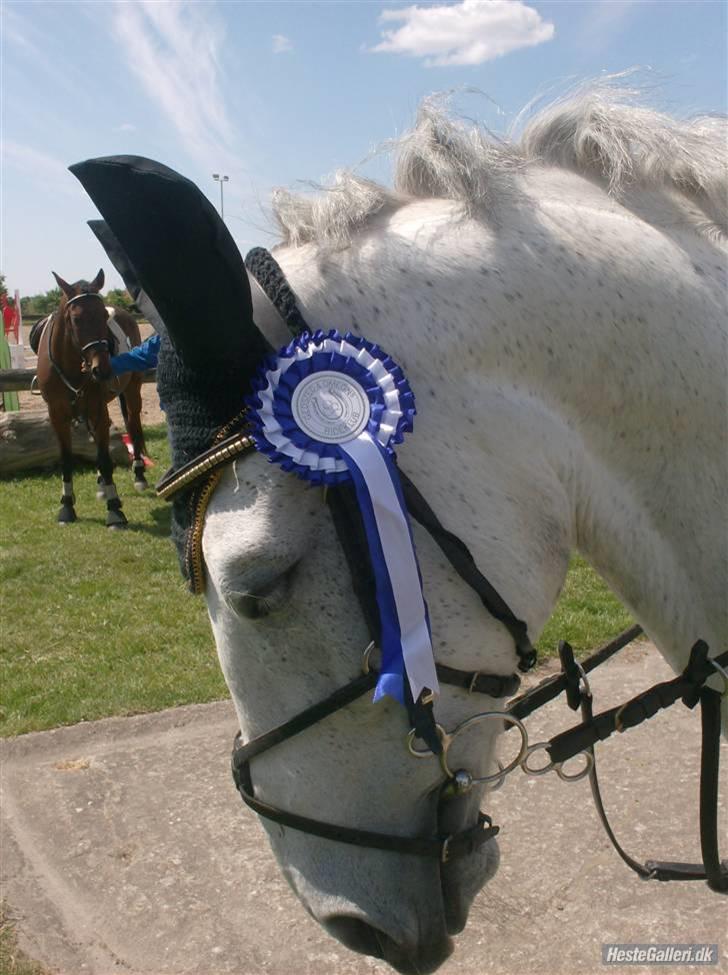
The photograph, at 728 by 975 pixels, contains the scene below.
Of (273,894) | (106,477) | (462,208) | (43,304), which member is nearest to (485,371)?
(462,208)

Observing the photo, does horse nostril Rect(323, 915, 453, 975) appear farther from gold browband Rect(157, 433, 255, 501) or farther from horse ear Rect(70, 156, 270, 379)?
horse ear Rect(70, 156, 270, 379)

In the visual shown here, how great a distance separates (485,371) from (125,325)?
9.68m

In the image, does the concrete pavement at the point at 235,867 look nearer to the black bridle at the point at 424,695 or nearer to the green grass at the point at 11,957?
the green grass at the point at 11,957

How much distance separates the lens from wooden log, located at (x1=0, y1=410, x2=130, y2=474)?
432 inches

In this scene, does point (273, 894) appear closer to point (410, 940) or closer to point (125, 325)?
point (410, 940)

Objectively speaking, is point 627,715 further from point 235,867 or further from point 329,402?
point 235,867

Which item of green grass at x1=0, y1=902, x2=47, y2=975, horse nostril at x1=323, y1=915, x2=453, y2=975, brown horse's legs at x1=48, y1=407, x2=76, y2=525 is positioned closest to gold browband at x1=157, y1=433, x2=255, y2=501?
horse nostril at x1=323, y1=915, x2=453, y2=975

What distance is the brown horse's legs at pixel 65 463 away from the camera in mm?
9031

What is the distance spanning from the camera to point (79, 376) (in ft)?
29.2

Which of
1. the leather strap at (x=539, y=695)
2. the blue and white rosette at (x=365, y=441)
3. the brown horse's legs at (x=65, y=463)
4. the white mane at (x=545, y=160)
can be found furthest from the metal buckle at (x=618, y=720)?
the brown horse's legs at (x=65, y=463)

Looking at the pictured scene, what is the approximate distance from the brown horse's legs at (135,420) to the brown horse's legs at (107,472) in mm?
650

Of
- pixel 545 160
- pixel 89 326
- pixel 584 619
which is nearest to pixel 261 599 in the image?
pixel 545 160

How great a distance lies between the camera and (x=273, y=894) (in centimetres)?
322

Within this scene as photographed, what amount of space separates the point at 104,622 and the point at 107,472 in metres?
3.13
